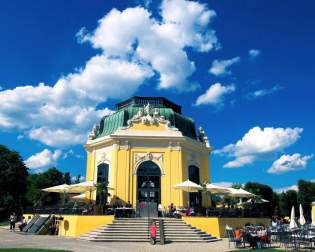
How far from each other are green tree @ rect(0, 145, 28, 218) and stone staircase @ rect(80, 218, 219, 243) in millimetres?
27598

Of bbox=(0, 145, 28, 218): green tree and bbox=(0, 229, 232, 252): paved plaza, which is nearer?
bbox=(0, 229, 232, 252): paved plaza

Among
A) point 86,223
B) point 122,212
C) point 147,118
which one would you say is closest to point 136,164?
point 147,118

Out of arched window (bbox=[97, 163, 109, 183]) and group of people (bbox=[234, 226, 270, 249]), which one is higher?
arched window (bbox=[97, 163, 109, 183])

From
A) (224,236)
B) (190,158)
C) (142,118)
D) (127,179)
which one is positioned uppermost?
(142,118)

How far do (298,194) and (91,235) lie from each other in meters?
56.1

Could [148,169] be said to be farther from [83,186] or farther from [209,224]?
[209,224]

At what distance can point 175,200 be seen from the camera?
98.2 ft

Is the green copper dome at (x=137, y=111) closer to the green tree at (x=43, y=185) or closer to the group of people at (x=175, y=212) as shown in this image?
the group of people at (x=175, y=212)

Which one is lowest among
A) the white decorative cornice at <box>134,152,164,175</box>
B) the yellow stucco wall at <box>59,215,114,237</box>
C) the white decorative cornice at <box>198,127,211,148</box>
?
the yellow stucco wall at <box>59,215,114,237</box>

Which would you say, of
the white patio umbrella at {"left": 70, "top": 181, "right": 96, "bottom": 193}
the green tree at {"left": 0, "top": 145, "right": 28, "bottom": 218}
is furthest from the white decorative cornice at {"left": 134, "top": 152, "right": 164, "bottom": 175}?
the green tree at {"left": 0, "top": 145, "right": 28, "bottom": 218}

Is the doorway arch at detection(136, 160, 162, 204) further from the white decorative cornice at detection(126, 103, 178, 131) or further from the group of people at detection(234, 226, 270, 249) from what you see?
the group of people at detection(234, 226, 270, 249)

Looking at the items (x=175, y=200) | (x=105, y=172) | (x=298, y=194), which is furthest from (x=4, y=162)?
(x=298, y=194)

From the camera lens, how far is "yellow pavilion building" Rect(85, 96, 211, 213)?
30141 mm

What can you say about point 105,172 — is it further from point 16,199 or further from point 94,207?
point 16,199
